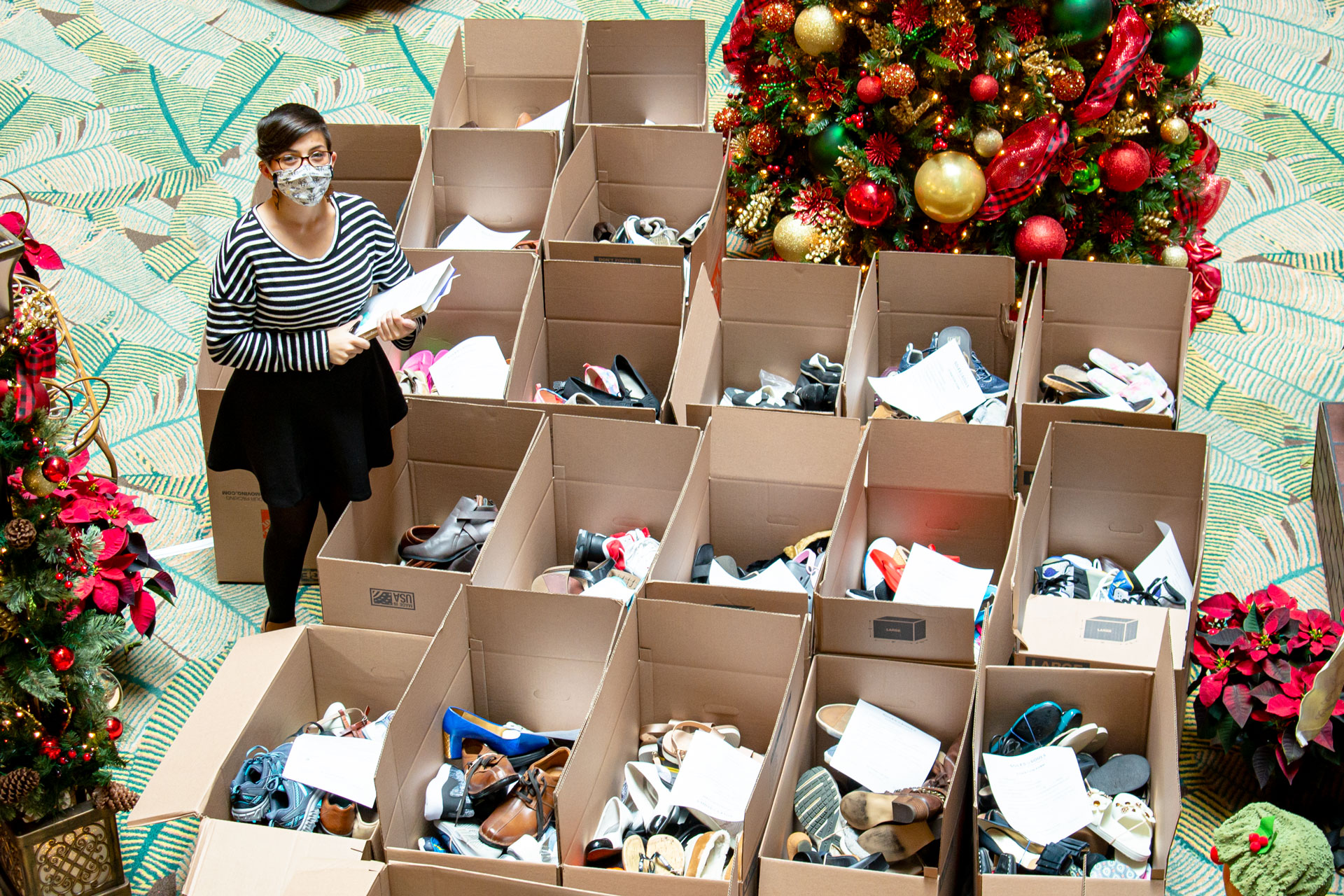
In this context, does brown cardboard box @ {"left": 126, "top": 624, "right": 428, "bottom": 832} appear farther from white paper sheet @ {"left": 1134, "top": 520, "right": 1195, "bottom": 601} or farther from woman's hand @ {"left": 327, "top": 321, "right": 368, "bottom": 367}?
white paper sheet @ {"left": 1134, "top": 520, "right": 1195, "bottom": 601}

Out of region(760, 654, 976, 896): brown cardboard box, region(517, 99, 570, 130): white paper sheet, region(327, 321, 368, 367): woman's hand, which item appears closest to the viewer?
region(760, 654, 976, 896): brown cardboard box

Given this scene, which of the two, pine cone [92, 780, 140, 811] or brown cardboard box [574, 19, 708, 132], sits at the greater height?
brown cardboard box [574, 19, 708, 132]

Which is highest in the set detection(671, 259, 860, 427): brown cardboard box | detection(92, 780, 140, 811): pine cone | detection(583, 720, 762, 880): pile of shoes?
detection(671, 259, 860, 427): brown cardboard box

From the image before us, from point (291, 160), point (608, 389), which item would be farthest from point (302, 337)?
point (608, 389)

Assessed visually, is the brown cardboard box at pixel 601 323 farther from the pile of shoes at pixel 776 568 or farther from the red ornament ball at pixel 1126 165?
the red ornament ball at pixel 1126 165

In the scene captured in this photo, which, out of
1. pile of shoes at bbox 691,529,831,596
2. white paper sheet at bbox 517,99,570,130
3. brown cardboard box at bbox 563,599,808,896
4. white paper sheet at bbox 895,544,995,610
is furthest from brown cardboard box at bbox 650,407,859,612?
white paper sheet at bbox 517,99,570,130

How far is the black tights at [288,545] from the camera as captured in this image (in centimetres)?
268

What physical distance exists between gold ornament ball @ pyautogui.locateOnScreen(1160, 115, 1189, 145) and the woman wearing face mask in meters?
2.23

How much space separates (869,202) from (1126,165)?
2.35ft

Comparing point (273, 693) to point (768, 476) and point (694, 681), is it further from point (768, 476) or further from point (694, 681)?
point (768, 476)

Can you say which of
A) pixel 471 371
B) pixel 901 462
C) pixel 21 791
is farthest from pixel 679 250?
pixel 21 791

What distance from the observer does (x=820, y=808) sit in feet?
7.38

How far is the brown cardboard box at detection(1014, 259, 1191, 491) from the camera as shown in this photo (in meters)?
3.15

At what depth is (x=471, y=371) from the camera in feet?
10.4
